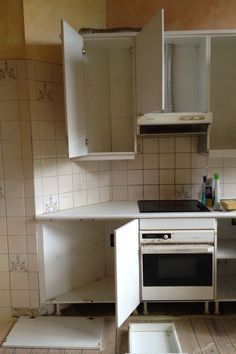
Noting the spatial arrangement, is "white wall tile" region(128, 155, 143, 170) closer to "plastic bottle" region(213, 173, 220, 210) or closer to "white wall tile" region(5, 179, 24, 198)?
"plastic bottle" region(213, 173, 220, 210)

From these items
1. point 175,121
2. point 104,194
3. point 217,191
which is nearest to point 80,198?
point 104,194

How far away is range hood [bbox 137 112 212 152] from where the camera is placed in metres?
2.14

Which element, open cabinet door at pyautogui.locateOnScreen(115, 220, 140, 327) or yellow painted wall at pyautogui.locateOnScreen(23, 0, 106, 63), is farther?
yellow painted wall at pyautogui.locateOnScreen(23, 0, 106, 63)

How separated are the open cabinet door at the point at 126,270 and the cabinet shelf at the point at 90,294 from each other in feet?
0.90

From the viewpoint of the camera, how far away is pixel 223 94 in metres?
2.48

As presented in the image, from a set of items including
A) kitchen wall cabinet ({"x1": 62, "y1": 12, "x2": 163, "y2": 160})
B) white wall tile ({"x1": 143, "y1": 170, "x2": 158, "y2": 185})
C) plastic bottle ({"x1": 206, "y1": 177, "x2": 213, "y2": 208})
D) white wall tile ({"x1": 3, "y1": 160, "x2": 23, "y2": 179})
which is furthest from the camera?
white wall tile ({"x1": 143, "y1": 170, "x2": 158, "y2": 185})

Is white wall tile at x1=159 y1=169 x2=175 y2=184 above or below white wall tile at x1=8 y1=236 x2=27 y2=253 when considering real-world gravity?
above

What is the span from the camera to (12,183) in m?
2.15

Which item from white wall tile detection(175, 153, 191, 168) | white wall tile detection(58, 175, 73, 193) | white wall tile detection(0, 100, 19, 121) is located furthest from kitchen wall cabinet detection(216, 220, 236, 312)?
white wall tile detection(0, 100, 19, 121)

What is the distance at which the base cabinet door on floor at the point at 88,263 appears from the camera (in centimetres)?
195

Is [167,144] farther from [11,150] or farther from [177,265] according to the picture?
[11,150]

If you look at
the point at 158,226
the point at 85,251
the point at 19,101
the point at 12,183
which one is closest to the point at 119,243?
the point at 158,226

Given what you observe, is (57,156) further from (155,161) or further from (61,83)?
(155,161)

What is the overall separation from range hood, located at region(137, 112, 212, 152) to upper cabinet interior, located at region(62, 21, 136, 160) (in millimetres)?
137
